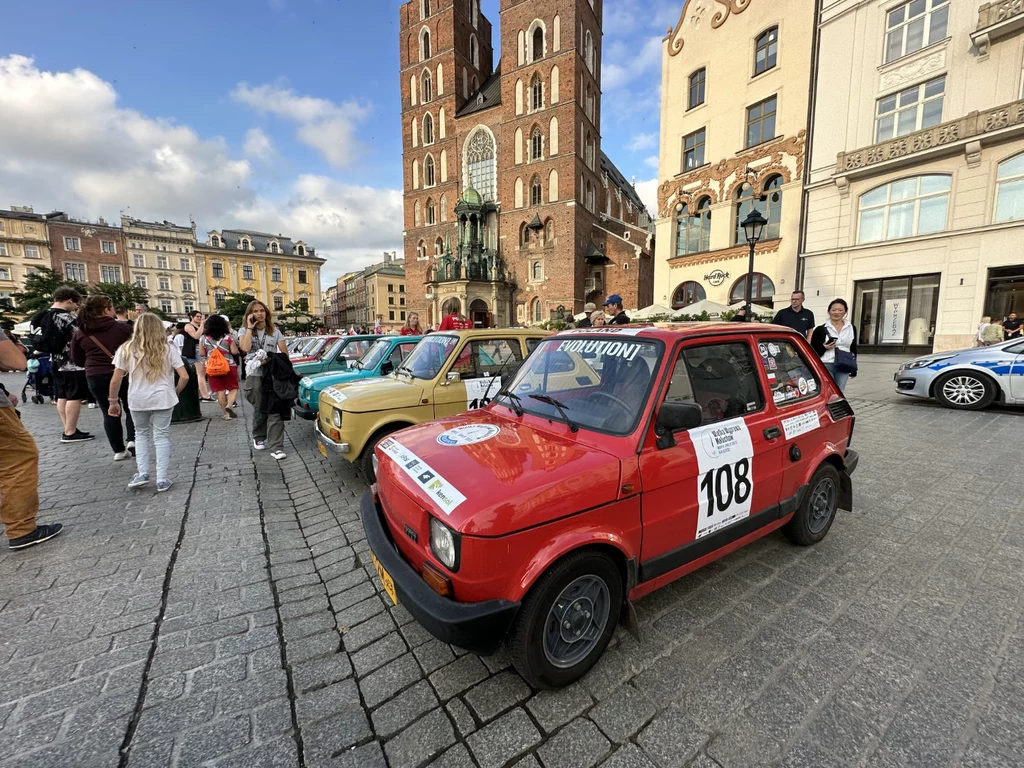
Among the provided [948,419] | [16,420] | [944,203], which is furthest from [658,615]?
[944,203]

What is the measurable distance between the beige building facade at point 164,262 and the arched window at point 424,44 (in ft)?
167

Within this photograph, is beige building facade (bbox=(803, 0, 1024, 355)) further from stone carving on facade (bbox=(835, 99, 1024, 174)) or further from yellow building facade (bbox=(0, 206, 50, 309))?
yellow building facade (bbox=(0, 206, 50, 309))

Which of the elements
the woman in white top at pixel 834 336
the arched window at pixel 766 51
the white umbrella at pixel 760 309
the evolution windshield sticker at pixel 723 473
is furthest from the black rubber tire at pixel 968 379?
the arched window at pixel 766 51

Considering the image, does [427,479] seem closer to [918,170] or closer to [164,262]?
[918,170]

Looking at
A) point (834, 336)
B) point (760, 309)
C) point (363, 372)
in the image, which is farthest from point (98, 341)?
point (760, 309)

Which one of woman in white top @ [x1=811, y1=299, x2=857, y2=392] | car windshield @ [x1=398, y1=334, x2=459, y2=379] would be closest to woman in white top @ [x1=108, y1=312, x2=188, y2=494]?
car windshield @ [x1=398, y1=334, x2=459, y2=379]

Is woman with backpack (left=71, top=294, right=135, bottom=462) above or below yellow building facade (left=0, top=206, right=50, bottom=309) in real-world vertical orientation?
below

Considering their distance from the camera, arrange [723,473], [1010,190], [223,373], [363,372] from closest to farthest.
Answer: [723,473] < [363,372] < [223,373] < [1010,190]

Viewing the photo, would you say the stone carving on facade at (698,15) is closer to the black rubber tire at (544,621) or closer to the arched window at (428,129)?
the arched window at (428,129)

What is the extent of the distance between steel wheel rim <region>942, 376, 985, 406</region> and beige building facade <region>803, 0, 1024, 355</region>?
10.4 metres

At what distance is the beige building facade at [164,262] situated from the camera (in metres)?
64.0

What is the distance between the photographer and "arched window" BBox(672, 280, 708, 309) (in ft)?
69.7

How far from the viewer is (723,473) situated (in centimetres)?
253

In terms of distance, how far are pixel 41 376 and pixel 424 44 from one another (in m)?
41.3
